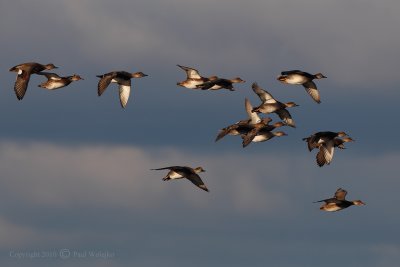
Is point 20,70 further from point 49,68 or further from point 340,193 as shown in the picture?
point 340,193

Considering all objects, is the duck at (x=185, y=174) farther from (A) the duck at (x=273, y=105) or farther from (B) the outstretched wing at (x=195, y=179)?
(A) the duck at (x=273, y=105)

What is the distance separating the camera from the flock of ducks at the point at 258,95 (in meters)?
98.4

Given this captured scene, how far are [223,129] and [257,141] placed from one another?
242cm

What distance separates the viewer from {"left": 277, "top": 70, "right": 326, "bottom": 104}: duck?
10106cm

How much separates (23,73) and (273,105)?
706 inches

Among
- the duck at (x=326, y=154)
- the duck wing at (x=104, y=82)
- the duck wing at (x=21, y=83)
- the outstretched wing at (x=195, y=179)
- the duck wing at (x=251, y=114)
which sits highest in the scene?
the duck wing at (x=251, y=114)

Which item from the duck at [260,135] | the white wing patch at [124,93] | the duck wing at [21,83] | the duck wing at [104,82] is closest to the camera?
Result: the duck wing at [21,83]

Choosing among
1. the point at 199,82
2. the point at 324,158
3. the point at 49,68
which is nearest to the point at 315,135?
the point at 324,158

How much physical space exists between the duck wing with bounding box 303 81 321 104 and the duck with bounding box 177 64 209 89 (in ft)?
22.8

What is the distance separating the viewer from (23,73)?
98.1 m

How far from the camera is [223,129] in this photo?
102000 millimetres

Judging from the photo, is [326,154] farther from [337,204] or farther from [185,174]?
[185,174]

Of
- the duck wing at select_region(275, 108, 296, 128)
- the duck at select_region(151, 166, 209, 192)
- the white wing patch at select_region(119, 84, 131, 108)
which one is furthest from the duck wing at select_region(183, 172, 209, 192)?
the duck wing at select_region(275, 108, 296, 128)

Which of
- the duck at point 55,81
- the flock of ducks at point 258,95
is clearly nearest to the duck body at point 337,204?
the flock of ducks at point 258,95
